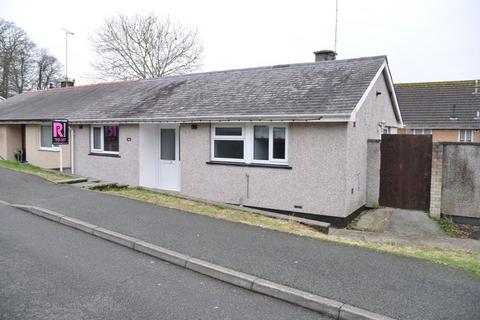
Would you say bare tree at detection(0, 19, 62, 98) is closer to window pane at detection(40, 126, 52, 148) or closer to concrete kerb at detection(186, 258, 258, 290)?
window pane at detection(40, 126, 52, 148)

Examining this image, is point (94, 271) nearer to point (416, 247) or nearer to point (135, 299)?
point (135, 299)

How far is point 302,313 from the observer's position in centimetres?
427

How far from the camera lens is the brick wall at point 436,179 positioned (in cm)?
1013

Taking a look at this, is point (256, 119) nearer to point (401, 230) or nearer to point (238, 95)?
point (238, 95)

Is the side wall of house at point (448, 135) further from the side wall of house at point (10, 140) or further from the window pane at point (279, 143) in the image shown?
the side wall of house at point (10, 140)

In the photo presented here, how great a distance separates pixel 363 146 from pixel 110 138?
8.78 meters

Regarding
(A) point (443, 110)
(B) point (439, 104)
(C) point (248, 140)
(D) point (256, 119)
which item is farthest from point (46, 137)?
(B) point (439, 104)

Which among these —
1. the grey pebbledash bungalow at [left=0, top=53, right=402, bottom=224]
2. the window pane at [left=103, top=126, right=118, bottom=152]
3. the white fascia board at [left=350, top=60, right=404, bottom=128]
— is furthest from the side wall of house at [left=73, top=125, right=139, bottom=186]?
the white fascia board at [left=350, top=60, right=404, bottom=128]

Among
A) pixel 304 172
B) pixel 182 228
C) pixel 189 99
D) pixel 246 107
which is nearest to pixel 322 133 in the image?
pixel 304 172

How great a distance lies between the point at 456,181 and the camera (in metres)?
10.0

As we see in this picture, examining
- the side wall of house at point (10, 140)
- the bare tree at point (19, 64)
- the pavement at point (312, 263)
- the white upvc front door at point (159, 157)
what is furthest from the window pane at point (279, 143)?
the bare tree at point (19, 64)

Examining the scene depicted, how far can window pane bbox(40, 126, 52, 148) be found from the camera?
1838cm

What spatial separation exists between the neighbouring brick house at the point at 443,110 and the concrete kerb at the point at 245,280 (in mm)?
21515

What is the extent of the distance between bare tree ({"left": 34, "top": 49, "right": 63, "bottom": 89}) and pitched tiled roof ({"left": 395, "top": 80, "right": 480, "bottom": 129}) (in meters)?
41.2
